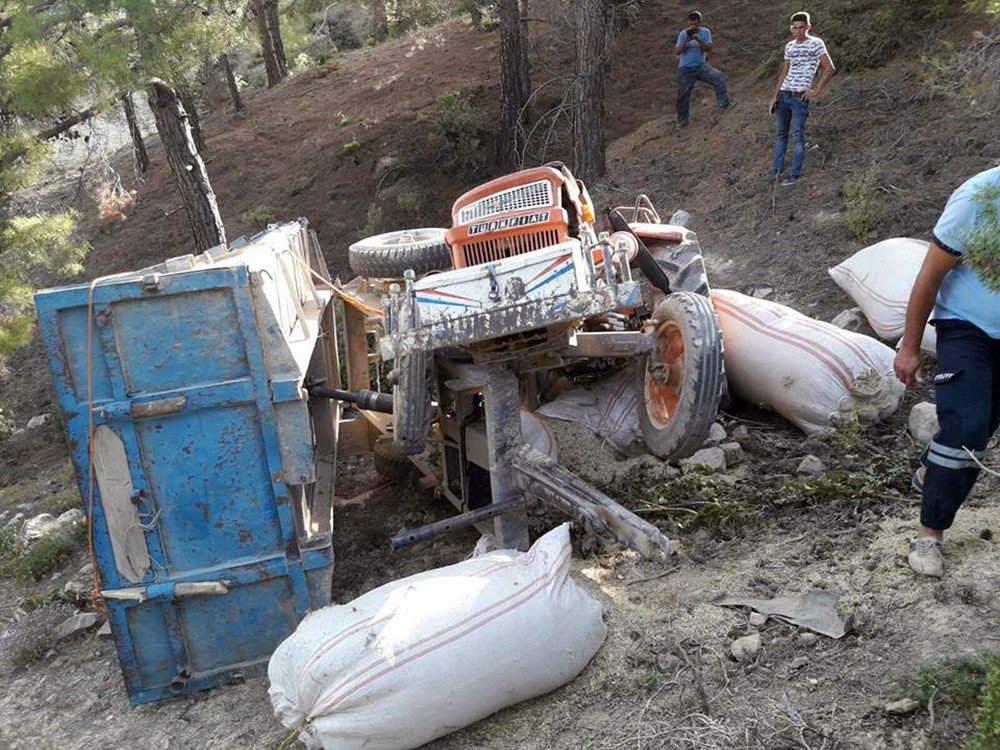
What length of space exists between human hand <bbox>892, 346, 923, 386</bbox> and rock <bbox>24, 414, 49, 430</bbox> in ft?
32.3

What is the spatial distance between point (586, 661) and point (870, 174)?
626 cm

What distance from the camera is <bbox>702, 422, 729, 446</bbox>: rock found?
5.20 m

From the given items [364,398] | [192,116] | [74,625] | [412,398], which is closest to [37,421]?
[74,625]

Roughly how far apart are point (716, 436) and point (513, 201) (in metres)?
1.77

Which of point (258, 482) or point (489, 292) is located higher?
point (489, 292)

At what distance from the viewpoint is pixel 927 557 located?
10.8 ft

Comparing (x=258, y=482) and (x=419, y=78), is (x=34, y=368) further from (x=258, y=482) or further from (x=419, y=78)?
(x=258, y=482)

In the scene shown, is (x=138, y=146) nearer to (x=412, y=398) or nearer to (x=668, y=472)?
(x=412, y=398)

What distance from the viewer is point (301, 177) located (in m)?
15.5

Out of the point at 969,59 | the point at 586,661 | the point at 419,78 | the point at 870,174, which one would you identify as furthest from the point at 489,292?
the point at 419,78

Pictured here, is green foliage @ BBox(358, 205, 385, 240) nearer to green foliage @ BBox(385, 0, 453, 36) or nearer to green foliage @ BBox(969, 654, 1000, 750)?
green foliage @ BBox(385, 0, 453, 36)

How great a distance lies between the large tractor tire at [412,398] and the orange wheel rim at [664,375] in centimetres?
133

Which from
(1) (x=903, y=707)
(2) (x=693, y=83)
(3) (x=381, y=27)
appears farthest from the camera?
(3) (x=381, y=27)

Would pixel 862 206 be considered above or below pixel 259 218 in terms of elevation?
below
